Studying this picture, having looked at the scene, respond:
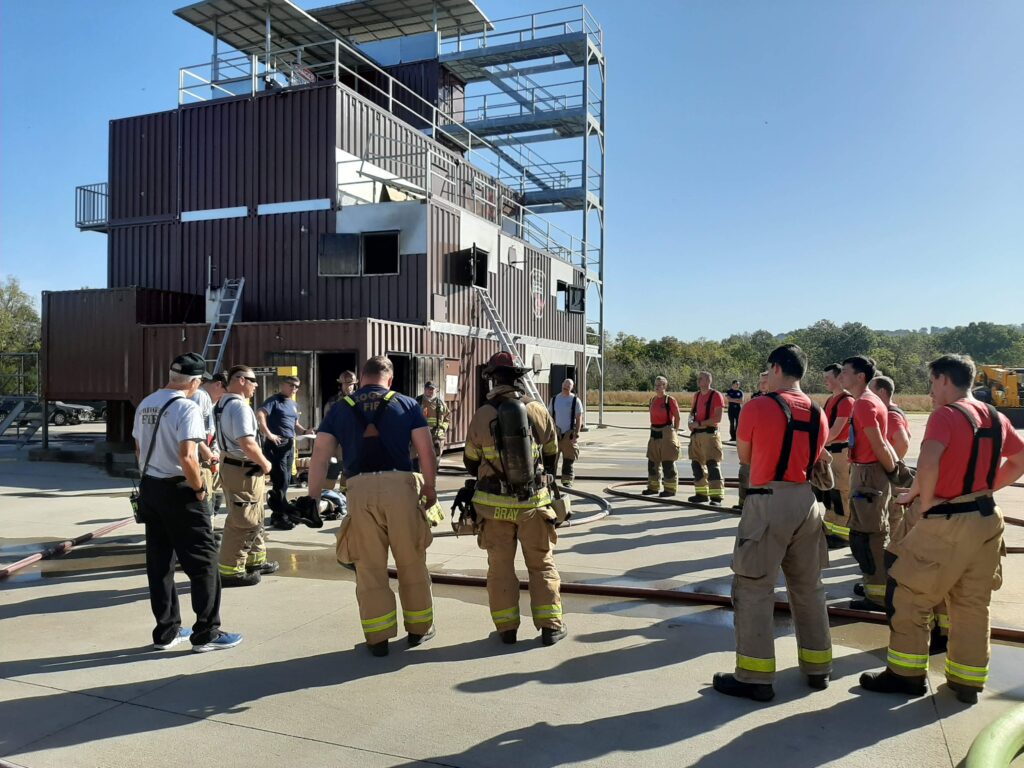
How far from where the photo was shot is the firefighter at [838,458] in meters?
5.97

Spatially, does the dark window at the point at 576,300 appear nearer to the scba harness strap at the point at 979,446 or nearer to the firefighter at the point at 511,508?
the firefighter at the point at 511,508

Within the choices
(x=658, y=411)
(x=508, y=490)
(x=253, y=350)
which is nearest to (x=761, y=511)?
(x=508, y=490)

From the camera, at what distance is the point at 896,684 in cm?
400

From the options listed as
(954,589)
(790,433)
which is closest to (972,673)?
(954,589)

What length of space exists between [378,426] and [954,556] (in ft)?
11.3

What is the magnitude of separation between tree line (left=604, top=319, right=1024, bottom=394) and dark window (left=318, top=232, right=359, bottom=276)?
157ft

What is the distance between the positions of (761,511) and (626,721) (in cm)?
137

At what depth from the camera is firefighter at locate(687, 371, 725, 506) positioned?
1036cm

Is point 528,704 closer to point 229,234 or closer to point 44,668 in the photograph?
point 44,668

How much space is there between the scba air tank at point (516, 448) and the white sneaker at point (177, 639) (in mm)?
2404

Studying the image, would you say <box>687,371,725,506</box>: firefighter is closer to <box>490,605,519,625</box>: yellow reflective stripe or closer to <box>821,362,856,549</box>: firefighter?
<box>821,362,856,549</box>: firefighter

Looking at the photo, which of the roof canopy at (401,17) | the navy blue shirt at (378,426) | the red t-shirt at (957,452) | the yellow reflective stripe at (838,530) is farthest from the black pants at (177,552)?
the roof canopy at (401,17)

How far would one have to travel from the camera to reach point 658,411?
10.8m

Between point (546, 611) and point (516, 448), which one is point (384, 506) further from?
point (546, 611)
